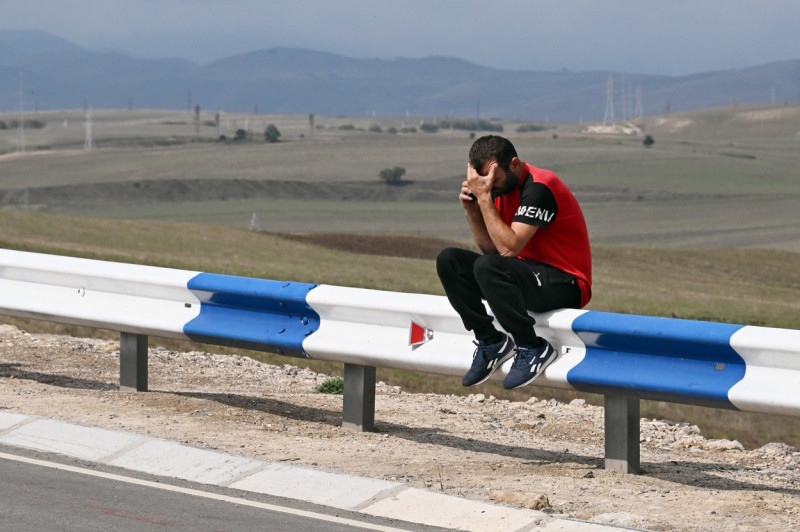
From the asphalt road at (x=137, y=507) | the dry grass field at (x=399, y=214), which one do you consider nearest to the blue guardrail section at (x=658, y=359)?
the asphalt road at (x=137, y=507)

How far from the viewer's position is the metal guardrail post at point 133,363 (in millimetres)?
9328

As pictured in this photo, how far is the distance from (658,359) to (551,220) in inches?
38.7

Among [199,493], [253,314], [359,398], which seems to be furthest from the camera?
[253,314]

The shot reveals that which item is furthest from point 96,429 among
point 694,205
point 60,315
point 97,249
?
point 694,205

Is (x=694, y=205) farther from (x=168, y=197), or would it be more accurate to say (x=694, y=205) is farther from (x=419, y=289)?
(x=419, y=289)

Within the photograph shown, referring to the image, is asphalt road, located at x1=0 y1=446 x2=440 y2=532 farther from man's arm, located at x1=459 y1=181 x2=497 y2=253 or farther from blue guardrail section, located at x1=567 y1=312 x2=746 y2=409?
man's arm, located at x1=459 y1=181 x2=497 y2=253

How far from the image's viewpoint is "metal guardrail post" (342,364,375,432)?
827 cm

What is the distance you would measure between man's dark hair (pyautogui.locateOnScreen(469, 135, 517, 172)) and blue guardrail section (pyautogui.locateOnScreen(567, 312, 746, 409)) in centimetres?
96

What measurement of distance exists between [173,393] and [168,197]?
10923cm

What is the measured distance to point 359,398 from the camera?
8281 mm

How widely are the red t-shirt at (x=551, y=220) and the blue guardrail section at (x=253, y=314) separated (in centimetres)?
151

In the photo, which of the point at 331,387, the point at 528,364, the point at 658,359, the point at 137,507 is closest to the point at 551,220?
the point at 528,364

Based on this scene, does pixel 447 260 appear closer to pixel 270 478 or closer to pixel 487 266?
pixel 487 266

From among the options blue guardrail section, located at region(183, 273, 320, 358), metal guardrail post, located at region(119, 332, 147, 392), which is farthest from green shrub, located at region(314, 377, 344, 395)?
blue guardrail section, located at region(183, 273, 320, 358)
